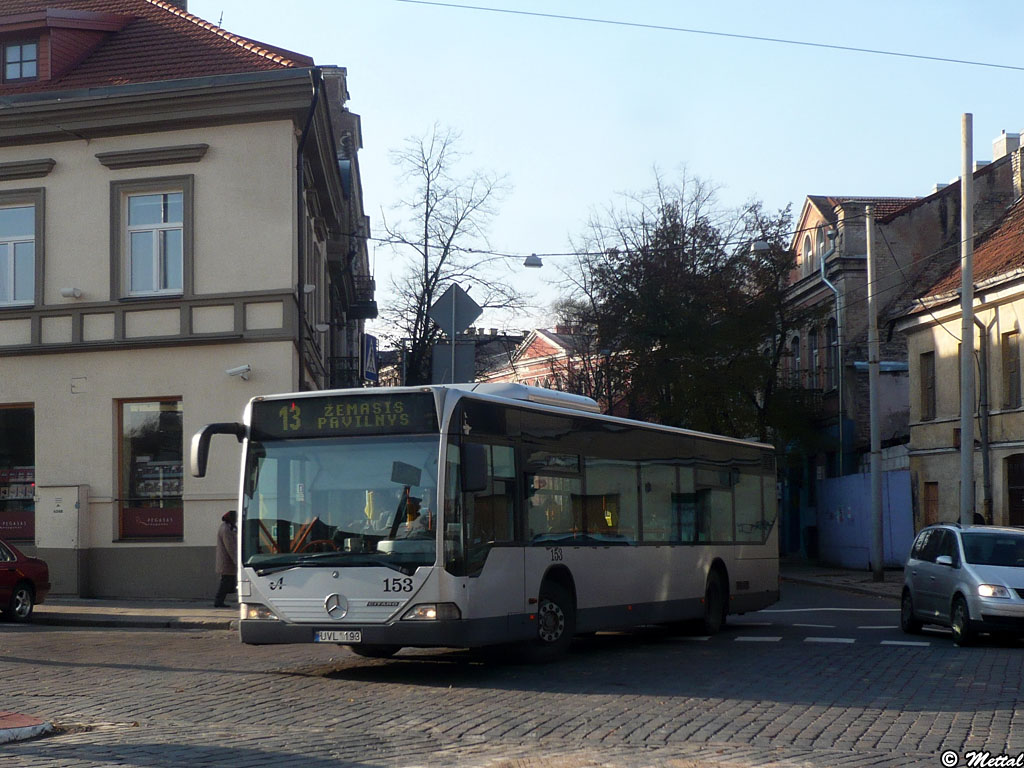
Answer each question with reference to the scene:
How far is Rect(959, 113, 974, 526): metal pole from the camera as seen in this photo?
83.9 feet

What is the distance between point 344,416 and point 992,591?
8.64 metres

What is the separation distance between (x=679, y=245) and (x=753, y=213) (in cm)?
278

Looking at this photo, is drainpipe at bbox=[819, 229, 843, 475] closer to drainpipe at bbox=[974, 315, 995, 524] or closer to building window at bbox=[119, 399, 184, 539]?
drainpipe at bbox=[974, 315, 995, 524]

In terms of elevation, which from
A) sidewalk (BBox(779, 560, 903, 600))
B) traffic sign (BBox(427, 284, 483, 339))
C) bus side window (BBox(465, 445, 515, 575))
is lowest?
sidewalk (BBox(779, 560, 903, 600))

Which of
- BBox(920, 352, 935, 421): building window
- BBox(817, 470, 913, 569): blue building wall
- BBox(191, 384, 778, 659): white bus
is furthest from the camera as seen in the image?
BBox(817, 470, 913, 569): blue building wall

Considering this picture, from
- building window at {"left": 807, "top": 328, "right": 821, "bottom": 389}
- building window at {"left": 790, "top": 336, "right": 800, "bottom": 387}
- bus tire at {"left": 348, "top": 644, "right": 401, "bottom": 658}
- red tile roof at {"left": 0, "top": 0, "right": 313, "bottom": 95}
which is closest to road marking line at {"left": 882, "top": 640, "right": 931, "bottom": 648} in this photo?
bus tire at {"left": 348, "top": 644, "right": 401, "bottom": 658}

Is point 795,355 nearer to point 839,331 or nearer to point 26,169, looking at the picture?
point 839,331

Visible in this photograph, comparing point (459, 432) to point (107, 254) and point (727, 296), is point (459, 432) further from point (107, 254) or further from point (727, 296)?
point (727, 296)

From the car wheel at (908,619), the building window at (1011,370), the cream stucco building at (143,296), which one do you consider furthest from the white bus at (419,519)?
the building window at (1011,370)

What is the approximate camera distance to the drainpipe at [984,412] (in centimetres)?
2831

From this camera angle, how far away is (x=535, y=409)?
1389 centimetres

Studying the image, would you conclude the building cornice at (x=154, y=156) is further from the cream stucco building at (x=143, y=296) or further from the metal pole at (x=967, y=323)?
the metal pole at (x=967, y=323)

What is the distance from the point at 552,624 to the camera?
13.9m

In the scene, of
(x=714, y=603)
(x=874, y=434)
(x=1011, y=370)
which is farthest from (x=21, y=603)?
(x=1011, y=370)
